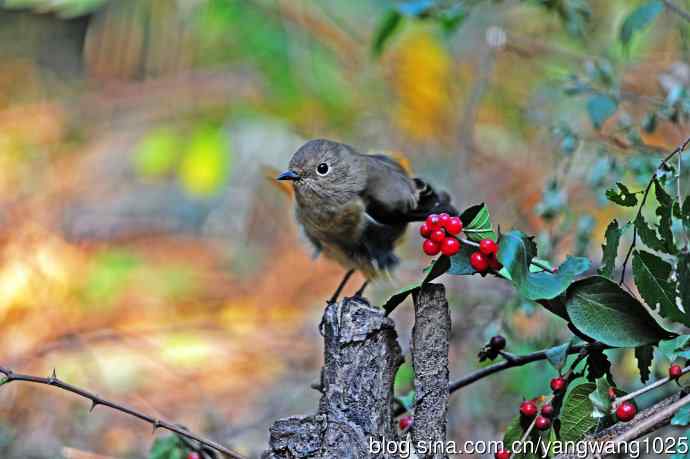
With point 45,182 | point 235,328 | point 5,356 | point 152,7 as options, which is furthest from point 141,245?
point 5,356

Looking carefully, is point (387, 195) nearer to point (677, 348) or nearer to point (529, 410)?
point (529, 410)

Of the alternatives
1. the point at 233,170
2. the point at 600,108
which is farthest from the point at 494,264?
the point at 233,170

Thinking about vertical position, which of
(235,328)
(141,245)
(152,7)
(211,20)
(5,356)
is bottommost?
(5,356)

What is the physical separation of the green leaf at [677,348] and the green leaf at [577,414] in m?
0.13

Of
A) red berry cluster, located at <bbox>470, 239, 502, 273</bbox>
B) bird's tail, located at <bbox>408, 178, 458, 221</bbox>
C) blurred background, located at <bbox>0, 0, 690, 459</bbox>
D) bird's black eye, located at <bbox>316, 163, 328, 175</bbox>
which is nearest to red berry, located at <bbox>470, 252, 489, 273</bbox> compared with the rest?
red berry cluster, located at <bbox>470, 239, 502, 273</bbox>

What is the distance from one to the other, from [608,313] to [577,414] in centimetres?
17

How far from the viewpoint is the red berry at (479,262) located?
59.2 inches

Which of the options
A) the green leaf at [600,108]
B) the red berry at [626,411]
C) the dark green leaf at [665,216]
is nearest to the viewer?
the red berry at [626,411]

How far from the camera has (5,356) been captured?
4.00 m

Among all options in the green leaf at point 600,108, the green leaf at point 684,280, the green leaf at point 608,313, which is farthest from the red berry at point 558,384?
the green leaf at point 600,108

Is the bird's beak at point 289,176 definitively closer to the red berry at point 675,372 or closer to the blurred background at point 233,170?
the blurred background at point 233,170

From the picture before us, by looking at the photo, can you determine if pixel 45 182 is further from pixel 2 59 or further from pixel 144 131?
pixel 2 59

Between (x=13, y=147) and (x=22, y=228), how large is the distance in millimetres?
876

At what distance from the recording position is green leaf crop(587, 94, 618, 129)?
7.91 feet
